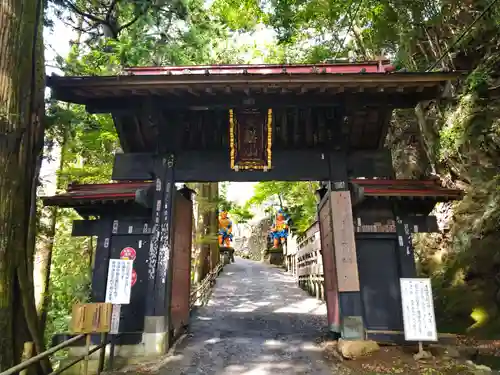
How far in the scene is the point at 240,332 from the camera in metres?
8.82

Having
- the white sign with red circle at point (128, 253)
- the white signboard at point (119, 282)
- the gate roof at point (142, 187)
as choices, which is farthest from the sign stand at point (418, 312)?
the white sign with red circle at point (128, 253)

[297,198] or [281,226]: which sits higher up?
[297,198]

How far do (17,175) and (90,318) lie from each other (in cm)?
239

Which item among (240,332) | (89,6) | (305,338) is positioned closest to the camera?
(305,338)

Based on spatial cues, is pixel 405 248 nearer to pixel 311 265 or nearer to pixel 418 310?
pixel 418 310

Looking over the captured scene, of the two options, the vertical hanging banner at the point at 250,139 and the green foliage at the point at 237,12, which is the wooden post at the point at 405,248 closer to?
the vertical hanging banner at the point at 250,139

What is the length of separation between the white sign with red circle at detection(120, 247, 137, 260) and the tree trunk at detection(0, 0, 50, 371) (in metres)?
2.27

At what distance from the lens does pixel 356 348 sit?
21.3 feet

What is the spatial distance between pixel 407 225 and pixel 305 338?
3.47 m

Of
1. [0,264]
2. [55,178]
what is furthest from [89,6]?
[0,264]

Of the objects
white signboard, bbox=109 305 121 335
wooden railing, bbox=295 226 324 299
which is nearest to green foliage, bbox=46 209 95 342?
white signboard, bbox=109 305 121 335

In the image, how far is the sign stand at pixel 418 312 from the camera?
6.27m

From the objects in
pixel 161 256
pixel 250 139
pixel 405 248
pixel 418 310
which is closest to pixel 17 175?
pixel 161 256

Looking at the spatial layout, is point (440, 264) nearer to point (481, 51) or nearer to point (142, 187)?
point (481, 51)
